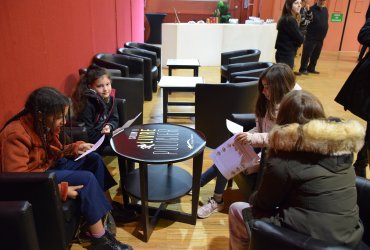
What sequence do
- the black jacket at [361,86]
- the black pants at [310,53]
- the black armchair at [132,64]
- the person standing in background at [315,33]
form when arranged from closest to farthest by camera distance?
the black jacket at [361,86]
the black armchair at [132,64]
the person standing in background at [315,33]
the black pants at [310,53]

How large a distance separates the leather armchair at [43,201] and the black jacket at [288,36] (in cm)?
336

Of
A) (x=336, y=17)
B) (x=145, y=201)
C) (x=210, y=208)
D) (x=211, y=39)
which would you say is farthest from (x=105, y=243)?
(x=336, y=17)

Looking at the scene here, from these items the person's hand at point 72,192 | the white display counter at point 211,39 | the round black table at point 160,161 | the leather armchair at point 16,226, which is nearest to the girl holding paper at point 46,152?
the person's hand at point 72,192

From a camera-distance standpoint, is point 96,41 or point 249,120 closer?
point 249,120

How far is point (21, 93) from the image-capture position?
7.10 ft

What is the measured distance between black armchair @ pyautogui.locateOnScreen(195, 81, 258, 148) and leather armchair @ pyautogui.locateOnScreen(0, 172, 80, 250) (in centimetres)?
153

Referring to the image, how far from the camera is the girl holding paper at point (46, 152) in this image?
1.63 m

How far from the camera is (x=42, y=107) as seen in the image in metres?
1.70

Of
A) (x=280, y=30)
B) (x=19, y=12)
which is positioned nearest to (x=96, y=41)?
(x=19, y=12)

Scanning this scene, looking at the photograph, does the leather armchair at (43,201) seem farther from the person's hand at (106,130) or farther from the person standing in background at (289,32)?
the person standing in background at (289,32)

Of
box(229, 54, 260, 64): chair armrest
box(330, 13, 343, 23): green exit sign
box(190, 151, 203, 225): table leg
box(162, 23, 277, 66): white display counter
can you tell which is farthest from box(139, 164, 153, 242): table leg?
box(330, 13, 343, 23): green exit sign

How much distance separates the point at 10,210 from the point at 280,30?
369 cm

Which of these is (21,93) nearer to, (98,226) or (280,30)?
(98,226)

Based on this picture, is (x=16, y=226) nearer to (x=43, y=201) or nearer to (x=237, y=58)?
(x=43, y=201)
